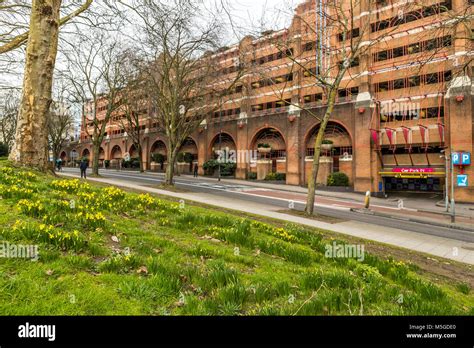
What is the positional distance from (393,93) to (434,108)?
14.1 ft

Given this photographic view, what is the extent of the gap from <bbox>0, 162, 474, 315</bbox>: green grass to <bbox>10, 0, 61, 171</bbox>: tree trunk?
8.36 ft

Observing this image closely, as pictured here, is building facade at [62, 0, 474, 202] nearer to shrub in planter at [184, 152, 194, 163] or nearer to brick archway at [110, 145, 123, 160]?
shrub in planter at [184, 152, 194, 163]

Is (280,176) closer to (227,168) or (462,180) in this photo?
(227,168)

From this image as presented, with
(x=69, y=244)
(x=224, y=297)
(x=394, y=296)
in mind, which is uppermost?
(x=69, y=244)

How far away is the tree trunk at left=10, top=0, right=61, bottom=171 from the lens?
25.9 feet

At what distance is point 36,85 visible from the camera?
809 cm

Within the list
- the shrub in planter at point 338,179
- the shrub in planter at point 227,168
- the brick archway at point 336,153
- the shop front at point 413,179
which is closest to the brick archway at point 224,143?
the shrub in planter at point 227,168

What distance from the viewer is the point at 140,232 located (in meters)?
5.12

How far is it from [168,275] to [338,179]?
Result: 107ft

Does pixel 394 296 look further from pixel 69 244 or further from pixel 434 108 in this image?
pixel 434 108

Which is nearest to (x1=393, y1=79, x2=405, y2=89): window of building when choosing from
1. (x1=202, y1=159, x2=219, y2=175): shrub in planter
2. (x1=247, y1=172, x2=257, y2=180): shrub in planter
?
(x1=247, y1=172, x2=257, y2=180): shrub in planter

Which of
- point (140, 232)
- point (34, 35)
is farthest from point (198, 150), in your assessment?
point (140, 232)

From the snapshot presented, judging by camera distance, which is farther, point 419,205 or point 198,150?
point 198,150

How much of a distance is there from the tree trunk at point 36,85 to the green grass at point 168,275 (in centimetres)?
255
